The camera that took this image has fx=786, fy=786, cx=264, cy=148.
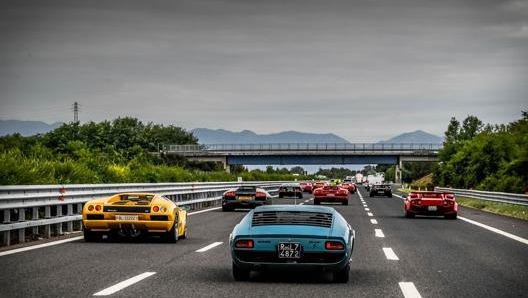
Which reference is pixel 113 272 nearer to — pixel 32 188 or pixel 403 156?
pixel 32 188

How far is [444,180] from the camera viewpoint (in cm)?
8838

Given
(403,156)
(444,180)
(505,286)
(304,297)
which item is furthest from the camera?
(403,156)

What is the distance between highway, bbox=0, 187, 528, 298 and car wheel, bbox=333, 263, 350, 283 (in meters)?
0.15

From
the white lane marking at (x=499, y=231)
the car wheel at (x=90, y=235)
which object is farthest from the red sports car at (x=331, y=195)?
the car wheel at (x=90, y=235)

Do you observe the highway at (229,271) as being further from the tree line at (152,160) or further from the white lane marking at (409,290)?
the tree line at (152,160)

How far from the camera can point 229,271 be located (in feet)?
35.2

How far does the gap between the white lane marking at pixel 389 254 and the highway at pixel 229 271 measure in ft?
0.06

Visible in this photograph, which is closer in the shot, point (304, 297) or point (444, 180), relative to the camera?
point (304, 297)

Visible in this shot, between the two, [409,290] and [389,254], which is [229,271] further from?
[389,254]

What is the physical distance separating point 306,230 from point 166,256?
3892 millimetres

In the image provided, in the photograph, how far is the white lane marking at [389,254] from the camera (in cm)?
1275

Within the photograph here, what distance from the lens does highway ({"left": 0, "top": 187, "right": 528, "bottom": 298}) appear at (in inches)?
344

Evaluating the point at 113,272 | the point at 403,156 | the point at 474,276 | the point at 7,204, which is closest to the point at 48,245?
the point at 7,204

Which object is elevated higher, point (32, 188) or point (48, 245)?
point (32, 188)
